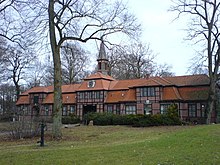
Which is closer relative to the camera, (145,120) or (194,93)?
(145,120)

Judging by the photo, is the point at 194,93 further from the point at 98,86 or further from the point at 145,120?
the point at 98,86

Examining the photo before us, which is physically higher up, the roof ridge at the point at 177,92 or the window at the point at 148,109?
the roof ridge at the point at 177,92

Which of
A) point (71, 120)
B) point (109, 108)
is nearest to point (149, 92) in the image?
point (109, 108)

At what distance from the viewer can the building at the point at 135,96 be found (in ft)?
119

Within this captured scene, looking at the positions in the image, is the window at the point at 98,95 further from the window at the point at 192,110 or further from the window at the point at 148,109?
the window at the point at 192,110

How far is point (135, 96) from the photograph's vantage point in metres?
39.7

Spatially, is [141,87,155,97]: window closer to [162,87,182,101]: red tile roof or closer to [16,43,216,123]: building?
[16,43,216,123]: building

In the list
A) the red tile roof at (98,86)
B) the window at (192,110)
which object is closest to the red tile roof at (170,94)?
the window at (192,110)

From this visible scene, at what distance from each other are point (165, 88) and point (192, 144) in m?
27.9

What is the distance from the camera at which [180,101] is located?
36812 mm

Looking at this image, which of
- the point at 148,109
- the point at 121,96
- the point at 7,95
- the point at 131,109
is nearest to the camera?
the point at 148,109

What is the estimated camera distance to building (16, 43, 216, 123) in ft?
119

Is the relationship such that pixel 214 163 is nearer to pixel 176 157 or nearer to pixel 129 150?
pixel 176 157

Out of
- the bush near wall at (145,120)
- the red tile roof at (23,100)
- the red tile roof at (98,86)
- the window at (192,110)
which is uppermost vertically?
the red tile roof at (98,86)
